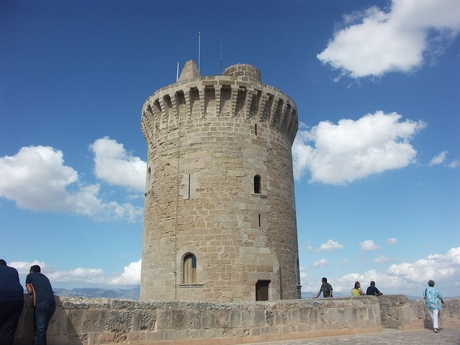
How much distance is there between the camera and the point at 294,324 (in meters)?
7.83

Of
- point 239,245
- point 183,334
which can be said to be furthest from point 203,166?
point 183,334

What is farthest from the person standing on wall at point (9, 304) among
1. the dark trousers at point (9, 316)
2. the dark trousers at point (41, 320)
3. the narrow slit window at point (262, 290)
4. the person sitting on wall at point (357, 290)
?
the person sitting on wall at point (357, 290)

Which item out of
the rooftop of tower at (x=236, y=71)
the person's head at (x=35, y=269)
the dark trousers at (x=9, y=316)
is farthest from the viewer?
the rooftop of tower at (x=236, y=71)

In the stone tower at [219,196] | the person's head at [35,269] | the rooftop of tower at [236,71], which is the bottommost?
the person's head at [35,269]

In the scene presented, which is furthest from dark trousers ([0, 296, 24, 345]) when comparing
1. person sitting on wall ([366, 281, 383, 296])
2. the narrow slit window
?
person sitting on wall ([366, 281, 383, 296])

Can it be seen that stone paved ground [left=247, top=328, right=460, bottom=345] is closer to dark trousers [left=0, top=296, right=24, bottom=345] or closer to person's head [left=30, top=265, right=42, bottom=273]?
person's head [left=30, top=265, right=42, bottom=273]

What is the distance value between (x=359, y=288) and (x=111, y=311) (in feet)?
25.7

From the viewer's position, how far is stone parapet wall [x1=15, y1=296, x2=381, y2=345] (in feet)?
18.6

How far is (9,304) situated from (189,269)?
311 inches

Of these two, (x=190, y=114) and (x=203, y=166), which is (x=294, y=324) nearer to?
(x=203, y=166)

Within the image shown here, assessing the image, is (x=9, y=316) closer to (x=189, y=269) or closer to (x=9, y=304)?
(x=9, y=304)

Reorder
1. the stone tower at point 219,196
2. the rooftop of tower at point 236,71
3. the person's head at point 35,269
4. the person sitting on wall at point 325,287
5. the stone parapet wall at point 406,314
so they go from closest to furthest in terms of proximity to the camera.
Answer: the person's head at point 35,269 < the stone parapet wall at point 406,314 < the person sitting on wall at point 325,287 < the stone tower at point 219,196 < the rooftop of tower at point 236,71

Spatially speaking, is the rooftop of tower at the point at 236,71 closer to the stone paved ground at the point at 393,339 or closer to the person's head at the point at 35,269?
the stone paved ground at the point at 393,339

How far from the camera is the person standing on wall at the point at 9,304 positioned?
4.69 meters
